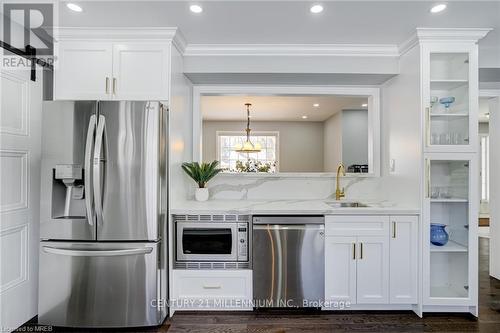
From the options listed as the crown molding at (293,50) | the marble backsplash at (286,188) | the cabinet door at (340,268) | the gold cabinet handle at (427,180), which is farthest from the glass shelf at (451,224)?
the crown molding at (293,50)

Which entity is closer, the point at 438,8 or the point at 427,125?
the point at 438,8

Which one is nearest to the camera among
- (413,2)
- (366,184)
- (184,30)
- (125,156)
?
(413,2)

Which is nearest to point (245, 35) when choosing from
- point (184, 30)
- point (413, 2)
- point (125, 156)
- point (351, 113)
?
point (184, 30)

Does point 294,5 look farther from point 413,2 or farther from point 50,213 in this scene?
point 50,213

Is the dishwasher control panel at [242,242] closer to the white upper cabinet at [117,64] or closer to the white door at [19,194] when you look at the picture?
the white upper cabinet at [117,64]

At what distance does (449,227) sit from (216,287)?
226 cm

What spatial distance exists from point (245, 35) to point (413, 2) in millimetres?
1343

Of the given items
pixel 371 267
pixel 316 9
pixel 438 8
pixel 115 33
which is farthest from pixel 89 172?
pixel 438 8

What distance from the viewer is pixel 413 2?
207cm

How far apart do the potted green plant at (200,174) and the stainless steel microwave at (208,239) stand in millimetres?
518

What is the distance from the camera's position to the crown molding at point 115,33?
244cm

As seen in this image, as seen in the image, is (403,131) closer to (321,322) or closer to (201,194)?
(321,322)

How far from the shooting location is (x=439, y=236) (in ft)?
8.40

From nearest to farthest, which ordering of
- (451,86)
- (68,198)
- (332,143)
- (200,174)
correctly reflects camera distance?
(68,198) → (451,86) → (200,174) → (332,143)
